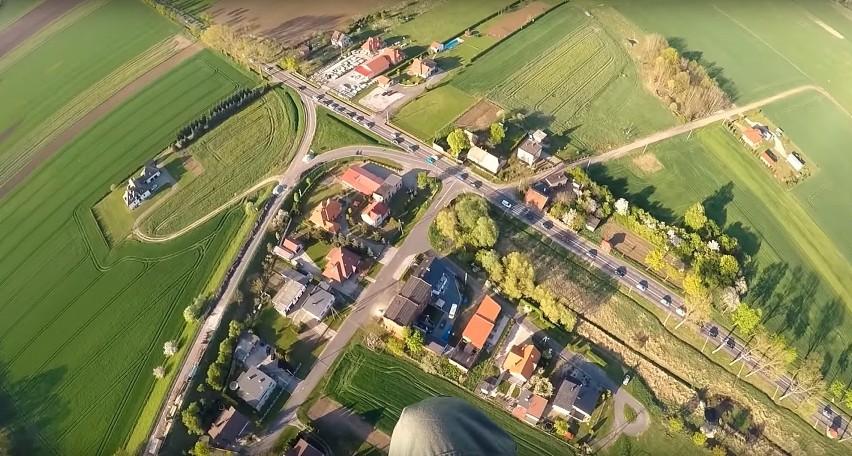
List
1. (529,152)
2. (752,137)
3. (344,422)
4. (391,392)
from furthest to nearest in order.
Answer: (752,137), (529,152), (391,392), (344,422)

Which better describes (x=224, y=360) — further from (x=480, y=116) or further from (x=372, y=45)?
(x=372, y=45)

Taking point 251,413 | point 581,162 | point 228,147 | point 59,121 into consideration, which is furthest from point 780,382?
point 59,121

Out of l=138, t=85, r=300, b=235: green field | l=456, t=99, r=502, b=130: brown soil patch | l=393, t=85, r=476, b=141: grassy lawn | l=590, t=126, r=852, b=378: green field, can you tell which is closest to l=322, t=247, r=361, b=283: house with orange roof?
l=138, t=85, r=300, b=235: green field

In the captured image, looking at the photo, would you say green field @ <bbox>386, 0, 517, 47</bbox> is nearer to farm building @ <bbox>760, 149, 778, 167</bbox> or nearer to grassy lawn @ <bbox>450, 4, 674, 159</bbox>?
grassy lawn @ <bbox>450, 4, 674, 159</bbox>

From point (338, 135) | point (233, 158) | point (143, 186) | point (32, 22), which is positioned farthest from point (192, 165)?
A: point (32, 22)

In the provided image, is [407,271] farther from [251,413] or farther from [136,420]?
[136,420]

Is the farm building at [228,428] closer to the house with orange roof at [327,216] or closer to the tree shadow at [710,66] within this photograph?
the house with orange roof at [327,216]
